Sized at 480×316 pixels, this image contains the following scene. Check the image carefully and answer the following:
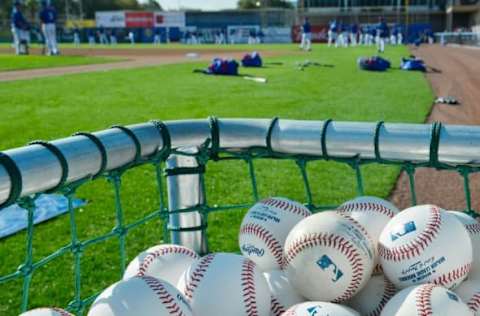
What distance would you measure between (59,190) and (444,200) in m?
3.96

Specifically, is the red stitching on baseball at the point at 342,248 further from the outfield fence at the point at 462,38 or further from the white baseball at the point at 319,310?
the outfield fence at the point at 462,38

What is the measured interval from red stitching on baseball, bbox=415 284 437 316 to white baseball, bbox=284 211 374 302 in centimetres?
21

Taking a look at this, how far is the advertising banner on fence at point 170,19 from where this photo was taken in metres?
57.4

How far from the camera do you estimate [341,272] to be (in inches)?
64.2

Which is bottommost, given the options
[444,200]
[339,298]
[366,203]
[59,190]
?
[444,200]

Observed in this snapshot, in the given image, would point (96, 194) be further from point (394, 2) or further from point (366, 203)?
point (394, 2)

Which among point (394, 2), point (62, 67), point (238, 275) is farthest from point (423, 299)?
point (394, 2)

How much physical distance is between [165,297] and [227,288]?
0.81 ft

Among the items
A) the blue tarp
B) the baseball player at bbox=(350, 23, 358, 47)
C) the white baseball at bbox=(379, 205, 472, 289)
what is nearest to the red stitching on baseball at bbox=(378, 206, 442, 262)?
the white baseball at bbox=(379, 205, 472, 289)

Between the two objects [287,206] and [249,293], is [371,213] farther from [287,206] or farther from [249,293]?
[249,293]

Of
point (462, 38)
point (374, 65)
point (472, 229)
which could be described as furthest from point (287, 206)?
point (462, 38)

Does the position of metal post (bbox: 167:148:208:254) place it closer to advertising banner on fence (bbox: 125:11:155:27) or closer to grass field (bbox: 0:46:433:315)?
grass field (bbox: 0:46:433:315)

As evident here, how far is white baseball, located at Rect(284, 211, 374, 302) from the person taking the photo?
1.63 metres

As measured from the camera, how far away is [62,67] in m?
18.7
